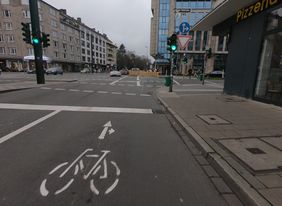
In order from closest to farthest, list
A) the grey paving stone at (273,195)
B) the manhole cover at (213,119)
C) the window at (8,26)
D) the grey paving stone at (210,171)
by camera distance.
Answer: the grey paving stone at (273,195) < the grey paving stone at (210,171) < the manhole cover at (213,119) < the window at (8,26)

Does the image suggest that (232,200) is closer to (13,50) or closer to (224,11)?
(224,11)

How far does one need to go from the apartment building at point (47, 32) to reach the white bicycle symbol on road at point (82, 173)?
4879 centimetres

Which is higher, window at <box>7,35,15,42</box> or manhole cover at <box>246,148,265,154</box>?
window at <box>7,35,15,42</box>

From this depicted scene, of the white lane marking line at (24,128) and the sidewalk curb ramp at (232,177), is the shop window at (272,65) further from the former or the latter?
the white lane marking line at (24,128)

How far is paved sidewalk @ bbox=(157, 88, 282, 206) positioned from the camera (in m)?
2.81

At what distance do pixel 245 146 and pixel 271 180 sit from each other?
1.29 meters

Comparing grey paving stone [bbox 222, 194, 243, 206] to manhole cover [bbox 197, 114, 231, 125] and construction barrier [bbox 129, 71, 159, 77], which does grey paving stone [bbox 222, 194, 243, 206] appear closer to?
manhole cover [bbox 197, 114, 231, 125]

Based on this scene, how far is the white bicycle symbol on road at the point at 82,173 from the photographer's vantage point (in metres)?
2.90

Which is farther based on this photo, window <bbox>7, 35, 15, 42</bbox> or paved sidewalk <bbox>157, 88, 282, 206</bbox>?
window <bbox>7, 35, 15, 42</bbox>

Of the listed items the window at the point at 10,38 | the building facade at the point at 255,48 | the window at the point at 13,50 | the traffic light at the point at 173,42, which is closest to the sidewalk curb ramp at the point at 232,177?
the building facade at the point at 255,48

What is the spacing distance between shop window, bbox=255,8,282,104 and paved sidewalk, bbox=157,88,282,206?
144cm

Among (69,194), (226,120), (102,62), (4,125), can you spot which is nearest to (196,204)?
(69,194)

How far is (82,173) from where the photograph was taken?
3.33 metres

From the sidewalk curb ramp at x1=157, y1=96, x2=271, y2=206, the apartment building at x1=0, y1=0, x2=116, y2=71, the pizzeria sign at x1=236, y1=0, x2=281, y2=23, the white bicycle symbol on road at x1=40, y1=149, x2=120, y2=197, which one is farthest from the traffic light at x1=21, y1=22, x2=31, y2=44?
the apartment building at x1=0, y1=0, x2=116, y2=71
